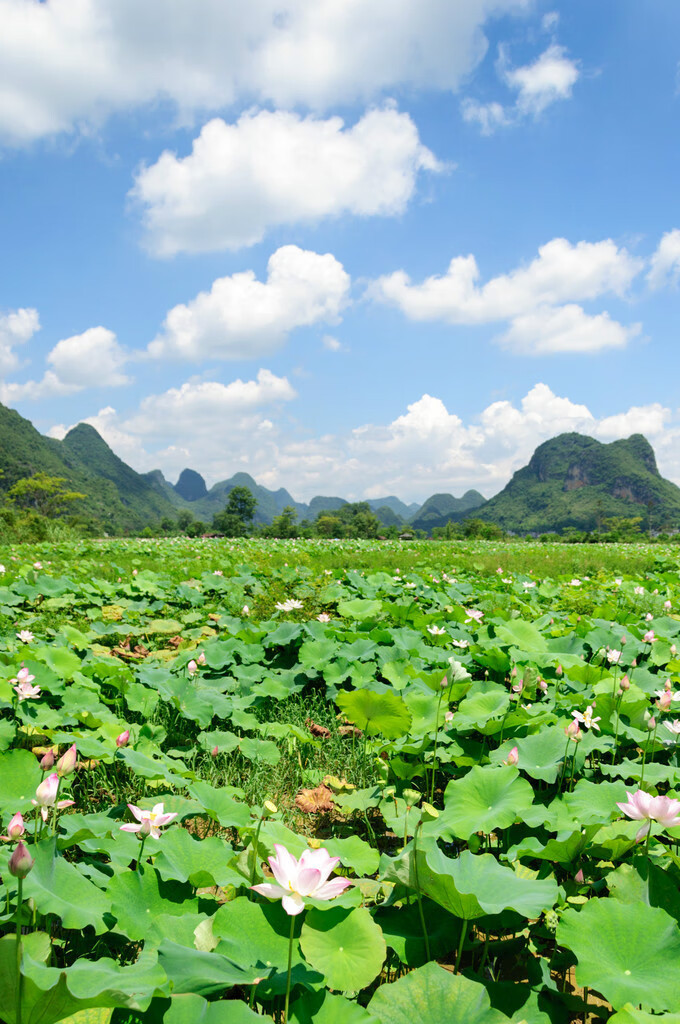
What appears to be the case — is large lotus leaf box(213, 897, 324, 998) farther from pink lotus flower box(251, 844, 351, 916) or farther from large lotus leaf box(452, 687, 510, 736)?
large lotus leaf box(452, 687, 510, 736)

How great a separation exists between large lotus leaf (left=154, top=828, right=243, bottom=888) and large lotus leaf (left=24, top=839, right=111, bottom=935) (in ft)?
0.53

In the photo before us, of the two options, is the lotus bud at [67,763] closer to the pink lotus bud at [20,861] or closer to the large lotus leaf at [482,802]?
the pink lotus bud at [20,861]

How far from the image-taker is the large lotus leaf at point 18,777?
1.86 meters

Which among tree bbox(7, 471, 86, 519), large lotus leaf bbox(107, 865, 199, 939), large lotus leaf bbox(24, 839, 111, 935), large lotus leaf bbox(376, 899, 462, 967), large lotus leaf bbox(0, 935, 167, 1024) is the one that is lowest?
large lotus leaf bbox(376, 899, 462, 967)

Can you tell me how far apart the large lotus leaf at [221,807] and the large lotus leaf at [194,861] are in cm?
16

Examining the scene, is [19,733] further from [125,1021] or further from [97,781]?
[125,1021]

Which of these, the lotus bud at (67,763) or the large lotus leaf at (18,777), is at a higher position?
the lotus bud at (67,763)

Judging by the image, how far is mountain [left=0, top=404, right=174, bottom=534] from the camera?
270ft

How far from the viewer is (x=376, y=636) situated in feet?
12.9

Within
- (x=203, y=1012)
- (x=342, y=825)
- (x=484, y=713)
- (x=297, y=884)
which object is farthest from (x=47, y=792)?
(x=484, y=713)

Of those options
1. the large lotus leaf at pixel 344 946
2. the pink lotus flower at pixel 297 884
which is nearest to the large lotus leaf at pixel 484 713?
the large lotus leaf at pixel 344 946

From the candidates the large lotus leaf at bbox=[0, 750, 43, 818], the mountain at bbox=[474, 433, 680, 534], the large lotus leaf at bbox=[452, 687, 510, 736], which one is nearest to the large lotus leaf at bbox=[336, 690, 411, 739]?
the large lotus leaf at bbox=[452, 687, 510, 736]

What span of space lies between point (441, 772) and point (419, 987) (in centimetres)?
147

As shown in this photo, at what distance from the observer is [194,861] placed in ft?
5.05
